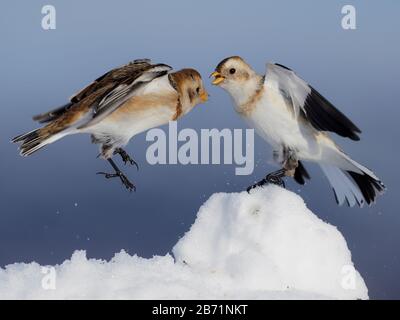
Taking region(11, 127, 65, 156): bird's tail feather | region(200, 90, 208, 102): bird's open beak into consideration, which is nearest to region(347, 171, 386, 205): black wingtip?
region(200, 90, 208, 102): bird's open beak

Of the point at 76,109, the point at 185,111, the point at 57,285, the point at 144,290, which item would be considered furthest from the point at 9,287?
the point at 185,111

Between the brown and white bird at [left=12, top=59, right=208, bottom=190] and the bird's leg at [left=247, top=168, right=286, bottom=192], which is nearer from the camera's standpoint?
the brown and white bird at [left=12, top=59, right=208, bottom=190]

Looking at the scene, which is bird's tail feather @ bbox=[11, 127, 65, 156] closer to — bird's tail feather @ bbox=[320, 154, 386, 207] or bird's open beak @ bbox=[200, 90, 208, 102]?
bird's open beak @ bbox=[200, 90, 208, 102]

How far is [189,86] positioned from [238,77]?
283mm

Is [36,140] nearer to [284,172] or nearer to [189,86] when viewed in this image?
[189,86]

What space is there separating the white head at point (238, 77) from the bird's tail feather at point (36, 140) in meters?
0.89

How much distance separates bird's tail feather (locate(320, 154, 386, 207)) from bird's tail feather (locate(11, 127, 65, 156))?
5.07 ft

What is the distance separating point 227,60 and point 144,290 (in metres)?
1.30

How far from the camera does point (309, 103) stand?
4.02 meters

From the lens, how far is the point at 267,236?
3.88 meters

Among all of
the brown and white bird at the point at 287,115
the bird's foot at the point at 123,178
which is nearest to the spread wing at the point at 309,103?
the brown and white bird at the point at 287,115

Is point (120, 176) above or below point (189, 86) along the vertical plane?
below

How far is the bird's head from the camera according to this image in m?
4.11

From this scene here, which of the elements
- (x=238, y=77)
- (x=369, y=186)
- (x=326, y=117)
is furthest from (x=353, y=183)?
(x=238, y=77)
